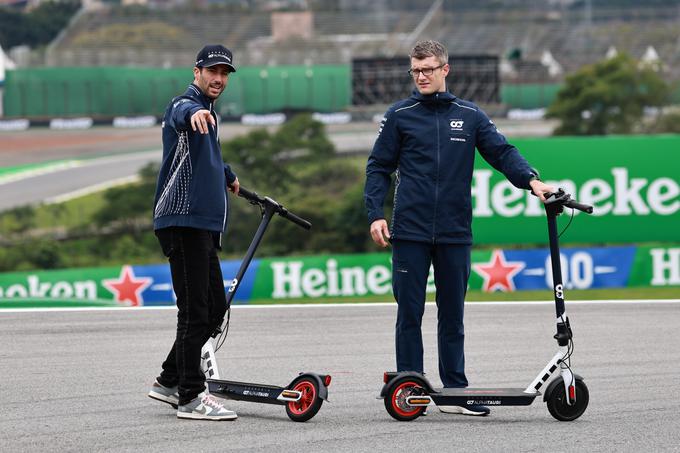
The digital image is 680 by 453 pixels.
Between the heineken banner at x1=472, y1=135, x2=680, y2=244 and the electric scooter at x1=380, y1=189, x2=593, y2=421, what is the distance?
12572 mm

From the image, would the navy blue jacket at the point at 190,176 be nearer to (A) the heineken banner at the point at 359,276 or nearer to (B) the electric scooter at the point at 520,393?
(B) the electric scooter at the point at 520,393

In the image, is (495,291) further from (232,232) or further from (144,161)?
(144,161)

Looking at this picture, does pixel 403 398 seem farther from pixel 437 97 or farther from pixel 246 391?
pixel 437 97

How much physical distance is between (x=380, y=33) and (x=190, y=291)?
278 ft

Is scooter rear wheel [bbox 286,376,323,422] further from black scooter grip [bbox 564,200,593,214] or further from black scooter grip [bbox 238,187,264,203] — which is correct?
black scooter grip [bbox 564,200,593,214]

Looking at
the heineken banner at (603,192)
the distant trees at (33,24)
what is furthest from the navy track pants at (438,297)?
the distant trees at (33,24)

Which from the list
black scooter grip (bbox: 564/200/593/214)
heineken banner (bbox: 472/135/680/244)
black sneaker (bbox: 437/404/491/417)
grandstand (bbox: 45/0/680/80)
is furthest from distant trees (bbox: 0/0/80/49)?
black scooter grip (bbox: 564/200/593/214)

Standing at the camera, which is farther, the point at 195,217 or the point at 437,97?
the point at 437,97

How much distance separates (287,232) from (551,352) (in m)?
35.3

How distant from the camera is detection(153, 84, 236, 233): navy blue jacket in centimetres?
622

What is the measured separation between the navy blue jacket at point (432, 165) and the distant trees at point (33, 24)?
87833 mm

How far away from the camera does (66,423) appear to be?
20.9ft

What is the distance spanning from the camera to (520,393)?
20.8 ft

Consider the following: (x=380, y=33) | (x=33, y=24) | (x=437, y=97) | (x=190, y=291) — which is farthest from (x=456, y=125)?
(x=33, y=24)
